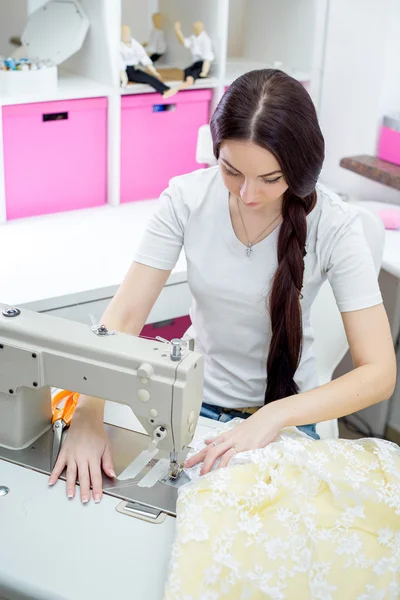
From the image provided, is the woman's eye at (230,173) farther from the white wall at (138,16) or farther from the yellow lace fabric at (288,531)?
the white wall at (138,16)

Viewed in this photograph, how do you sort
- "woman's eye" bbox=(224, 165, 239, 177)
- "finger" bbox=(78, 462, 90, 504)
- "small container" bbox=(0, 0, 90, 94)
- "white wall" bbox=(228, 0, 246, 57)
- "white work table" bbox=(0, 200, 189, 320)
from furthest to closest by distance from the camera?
"white wall" bbox=(228, 0, 246, 57) < "small container" bbox=(0, 0, 90, 94) < "white work table" bbox=(0, 200, 189, 320) < "woman's eye" bbox=(224, 165, 239, 177) < "finger" bbox=(78, 462, 90, 504)

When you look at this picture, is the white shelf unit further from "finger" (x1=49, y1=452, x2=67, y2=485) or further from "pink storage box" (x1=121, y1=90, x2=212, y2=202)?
"finger" (x1=49, y1=452, x2=67, y2=485)

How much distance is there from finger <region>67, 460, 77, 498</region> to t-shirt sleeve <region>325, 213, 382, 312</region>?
1.87ft

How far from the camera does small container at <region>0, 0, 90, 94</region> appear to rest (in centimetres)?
208

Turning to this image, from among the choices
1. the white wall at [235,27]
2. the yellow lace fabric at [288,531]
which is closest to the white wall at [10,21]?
the white wall at [235,27]

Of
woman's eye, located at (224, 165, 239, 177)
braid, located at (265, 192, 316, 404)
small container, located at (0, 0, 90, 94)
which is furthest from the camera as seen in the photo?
small container, located at (0, 0, 90, 94)

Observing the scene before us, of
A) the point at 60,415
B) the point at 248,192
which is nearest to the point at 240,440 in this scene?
the point at 60,415

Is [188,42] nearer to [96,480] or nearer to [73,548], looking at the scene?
[96,480]

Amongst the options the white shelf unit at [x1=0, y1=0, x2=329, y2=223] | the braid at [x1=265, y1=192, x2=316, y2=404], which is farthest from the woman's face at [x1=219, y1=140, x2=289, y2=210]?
the white shelf unit at [x1=0, y1=0, x2=329, y2=223]

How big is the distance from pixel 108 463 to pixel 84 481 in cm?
5

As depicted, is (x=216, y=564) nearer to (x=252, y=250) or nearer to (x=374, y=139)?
(x=252, y=250)

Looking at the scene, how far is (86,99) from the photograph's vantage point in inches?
85.9

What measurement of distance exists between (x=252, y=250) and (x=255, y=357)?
22 cm

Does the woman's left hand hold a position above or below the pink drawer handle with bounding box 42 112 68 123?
below
